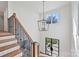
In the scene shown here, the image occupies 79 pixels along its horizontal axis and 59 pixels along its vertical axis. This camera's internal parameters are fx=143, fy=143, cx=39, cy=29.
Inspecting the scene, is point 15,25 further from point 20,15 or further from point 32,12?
point 32,12

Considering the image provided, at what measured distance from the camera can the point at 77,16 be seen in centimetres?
156

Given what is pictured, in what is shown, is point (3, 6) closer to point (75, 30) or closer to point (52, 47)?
point (52, 47)

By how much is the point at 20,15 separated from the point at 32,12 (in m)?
0.13

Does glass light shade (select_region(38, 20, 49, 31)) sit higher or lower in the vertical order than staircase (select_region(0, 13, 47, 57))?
higher

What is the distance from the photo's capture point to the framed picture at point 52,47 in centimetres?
154

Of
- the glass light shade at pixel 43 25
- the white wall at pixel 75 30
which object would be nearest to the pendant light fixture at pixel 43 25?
the glass light shade at pixel 43 25

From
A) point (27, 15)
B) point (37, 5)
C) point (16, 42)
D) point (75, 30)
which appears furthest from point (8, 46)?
point (75, 30)

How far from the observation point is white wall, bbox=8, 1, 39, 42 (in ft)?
5.05

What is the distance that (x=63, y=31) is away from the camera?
154 cm

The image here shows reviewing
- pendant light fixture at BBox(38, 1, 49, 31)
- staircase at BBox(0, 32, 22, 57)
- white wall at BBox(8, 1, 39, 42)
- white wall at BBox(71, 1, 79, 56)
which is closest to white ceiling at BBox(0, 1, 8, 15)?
white wall at BBox(8, 1, 39, 42)

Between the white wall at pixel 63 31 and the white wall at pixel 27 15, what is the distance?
0.33 ft

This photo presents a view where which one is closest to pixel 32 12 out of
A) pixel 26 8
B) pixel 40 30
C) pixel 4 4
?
pixel 26 8

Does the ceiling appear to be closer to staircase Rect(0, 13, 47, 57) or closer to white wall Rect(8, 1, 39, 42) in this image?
white wall Rect(8, 1, 39, 42)

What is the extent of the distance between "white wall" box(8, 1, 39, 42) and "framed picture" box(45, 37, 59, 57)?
0.12 metres
